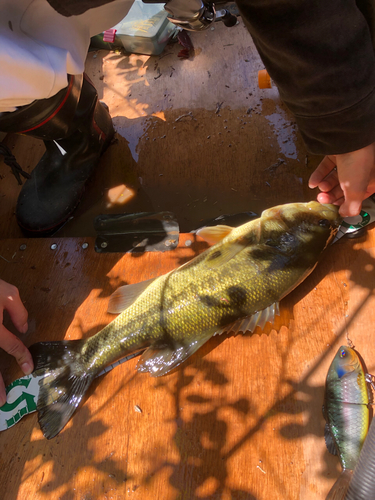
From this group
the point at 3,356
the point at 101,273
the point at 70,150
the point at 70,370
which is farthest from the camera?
the point at 70,150

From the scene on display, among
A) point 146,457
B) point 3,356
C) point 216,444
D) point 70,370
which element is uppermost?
point 3,356

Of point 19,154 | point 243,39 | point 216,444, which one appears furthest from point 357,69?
point 19,154

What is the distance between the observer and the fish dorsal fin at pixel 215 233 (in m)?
2.74

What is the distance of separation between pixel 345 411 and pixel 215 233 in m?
1.53

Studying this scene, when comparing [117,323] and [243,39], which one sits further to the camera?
[243,39]

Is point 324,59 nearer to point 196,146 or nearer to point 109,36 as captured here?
point 196,146

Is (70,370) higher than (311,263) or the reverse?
higher

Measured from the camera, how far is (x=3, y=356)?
2.55 metres

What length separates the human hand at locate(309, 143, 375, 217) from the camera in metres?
1.92

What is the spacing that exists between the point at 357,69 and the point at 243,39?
3697 mm

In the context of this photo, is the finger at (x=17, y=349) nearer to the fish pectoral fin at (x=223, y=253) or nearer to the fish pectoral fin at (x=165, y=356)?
the fish pectoral fin at (x=165, y=356)

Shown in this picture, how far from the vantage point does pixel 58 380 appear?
2.37 metres

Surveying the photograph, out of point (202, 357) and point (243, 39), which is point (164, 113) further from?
point (202, 357)

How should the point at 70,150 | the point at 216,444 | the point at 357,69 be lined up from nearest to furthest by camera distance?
the point at 357,69, the point at 216,444, the point at 70,150
